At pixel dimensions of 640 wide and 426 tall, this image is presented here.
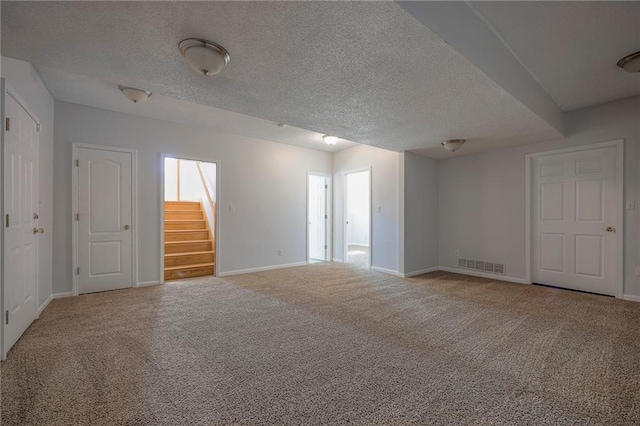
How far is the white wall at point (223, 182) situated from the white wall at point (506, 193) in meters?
2.87

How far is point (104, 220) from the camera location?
13.5 ft

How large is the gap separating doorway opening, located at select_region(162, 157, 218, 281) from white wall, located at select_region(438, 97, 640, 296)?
14.9ft

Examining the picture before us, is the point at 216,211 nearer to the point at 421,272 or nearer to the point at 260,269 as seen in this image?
the point at 260,269

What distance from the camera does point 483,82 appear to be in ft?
8.12

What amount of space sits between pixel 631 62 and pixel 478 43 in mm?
1859

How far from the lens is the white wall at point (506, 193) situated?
3689 mm

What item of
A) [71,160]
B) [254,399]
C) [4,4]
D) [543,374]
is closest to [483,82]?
[543,374]

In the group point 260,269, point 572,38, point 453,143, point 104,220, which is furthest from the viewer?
point 260,269

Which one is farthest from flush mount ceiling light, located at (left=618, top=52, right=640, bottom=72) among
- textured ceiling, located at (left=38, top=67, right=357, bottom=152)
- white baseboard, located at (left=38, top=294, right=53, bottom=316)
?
white baseboard, located at (left=38, top=294, right=53, bottom=316)

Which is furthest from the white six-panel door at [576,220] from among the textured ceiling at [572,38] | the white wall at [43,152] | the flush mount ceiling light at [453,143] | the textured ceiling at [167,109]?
the white wall at [43,152]

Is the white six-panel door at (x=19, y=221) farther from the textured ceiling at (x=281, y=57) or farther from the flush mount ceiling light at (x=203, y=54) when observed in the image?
the flush mount ceiling light at (x=203, y=54)

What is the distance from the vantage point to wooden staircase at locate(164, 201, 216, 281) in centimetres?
512

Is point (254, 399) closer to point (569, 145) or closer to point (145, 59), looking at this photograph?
point (145, 59)

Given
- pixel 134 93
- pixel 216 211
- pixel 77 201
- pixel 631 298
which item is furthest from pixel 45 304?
pixel 631 298
